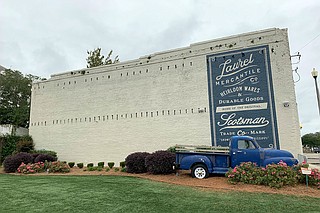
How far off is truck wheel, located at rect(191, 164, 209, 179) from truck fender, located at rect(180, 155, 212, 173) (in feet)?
0.45

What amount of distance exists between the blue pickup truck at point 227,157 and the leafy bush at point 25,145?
13852mm

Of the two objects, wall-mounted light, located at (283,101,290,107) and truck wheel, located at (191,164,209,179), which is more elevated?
wall-mounted light, located at (283,101,290,107)

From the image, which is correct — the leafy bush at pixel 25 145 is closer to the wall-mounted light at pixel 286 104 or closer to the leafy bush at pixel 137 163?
the leafy bush at pixel 137 163

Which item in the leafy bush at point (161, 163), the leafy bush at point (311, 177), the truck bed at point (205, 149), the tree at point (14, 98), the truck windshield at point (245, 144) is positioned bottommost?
the leafy bush at point (311, 177)

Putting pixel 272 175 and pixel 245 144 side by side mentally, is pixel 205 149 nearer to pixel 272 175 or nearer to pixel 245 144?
pixel 245 144

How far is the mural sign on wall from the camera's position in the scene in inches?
494

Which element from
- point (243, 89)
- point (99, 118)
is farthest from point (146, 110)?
point (243, 89)

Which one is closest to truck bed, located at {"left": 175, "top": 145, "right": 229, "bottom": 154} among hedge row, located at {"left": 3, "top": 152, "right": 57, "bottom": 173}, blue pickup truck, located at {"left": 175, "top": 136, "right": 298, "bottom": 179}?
blue pickup truck, located at {"left": 175, "top": 136, "right": 298, "bottom": 179}

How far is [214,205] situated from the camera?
5699 millimetres

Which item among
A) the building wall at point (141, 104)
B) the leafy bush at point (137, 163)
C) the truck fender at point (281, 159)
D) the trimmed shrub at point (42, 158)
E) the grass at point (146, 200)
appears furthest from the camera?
the trimmed shrub at point (42, 158)

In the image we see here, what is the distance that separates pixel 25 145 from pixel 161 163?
41.9 ft

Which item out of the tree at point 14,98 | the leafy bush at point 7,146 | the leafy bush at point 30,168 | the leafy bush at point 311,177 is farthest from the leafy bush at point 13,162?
the leafy bush at point 311,177

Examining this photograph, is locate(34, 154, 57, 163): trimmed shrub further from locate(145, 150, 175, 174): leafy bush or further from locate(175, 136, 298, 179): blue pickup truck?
locate(175, 136, 298, 179): blue pickup truck

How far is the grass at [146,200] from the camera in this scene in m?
5.46
